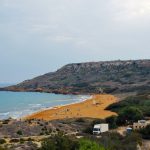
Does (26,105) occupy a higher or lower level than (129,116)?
lower

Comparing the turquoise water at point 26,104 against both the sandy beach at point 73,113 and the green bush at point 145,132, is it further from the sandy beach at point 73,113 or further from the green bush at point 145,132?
the green bush at point 145,132

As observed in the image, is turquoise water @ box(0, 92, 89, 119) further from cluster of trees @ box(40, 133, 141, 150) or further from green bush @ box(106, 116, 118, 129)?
cluster of trees @ box(40, 133, 141, 150)

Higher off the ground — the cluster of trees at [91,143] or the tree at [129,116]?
the tree at [129,116]

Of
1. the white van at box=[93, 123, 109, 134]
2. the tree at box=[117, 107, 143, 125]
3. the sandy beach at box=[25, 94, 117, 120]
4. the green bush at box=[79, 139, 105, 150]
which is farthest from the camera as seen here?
the sandy beach at box=[25, 94, 117, 120]

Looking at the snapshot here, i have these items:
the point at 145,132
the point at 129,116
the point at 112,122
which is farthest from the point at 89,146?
the point at 129,116

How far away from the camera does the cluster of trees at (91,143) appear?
125 feet

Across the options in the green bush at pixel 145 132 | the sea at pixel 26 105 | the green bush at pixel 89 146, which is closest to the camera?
the green bush at pixel 89 146

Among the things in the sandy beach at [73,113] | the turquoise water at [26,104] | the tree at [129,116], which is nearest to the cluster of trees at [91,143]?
the tree at [129,116]

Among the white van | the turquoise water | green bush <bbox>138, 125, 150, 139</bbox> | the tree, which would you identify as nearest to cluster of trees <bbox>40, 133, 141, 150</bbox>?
green bush <bbox>138, 125, 150, 139</bbox>

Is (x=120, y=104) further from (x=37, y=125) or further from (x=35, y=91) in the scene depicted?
(x=35, y=91)

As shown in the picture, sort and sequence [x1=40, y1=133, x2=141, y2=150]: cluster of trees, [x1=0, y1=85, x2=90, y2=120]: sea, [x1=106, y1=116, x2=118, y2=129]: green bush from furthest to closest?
1. [x1=0, y1=85, x2=90, y2=120]: sea
2. [x1=106, y1=116, x2=118, y2=129]: green bush
3. [x1=40, y1=133, x2=141, y2=150]: cluster of trees

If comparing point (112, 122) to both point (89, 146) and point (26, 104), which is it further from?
point (26, 104)

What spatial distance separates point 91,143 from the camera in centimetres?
3788

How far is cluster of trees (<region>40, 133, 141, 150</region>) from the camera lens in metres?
38.0
